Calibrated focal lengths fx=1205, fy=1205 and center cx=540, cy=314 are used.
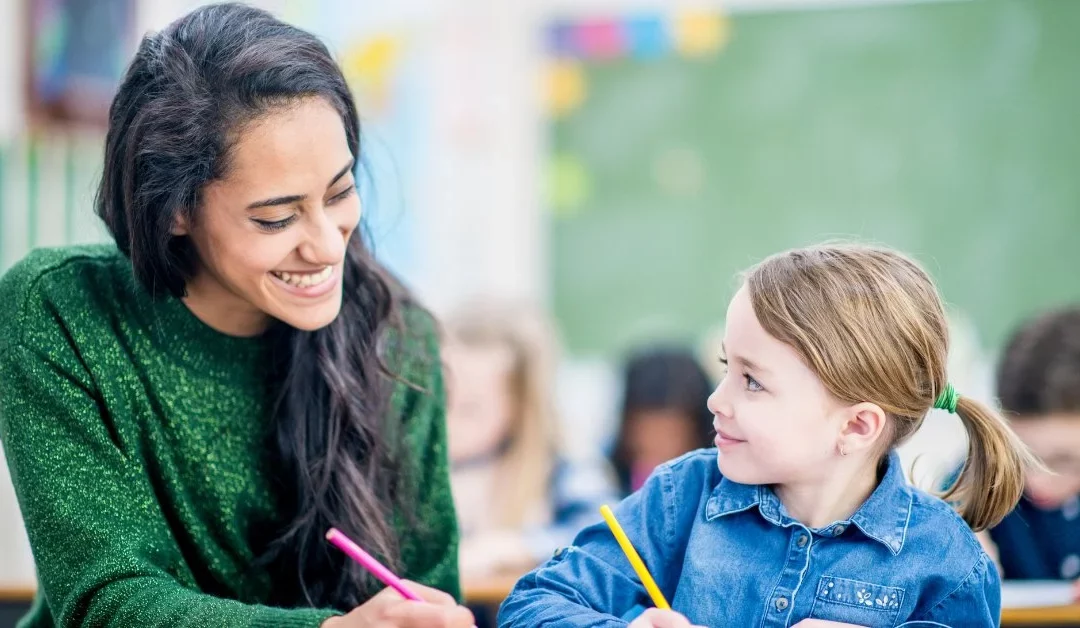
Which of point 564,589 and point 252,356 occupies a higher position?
point 252,356

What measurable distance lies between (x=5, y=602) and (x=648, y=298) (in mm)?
2864

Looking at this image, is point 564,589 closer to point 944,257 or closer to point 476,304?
point 476,304

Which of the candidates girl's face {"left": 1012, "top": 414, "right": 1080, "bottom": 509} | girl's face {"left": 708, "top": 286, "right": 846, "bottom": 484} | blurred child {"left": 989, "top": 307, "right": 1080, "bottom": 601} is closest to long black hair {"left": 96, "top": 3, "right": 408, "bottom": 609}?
girl's face {"left": 708, "top": 286, "right": 846, "bottom": 484}

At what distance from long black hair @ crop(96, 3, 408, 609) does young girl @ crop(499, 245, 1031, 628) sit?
1.05 ft

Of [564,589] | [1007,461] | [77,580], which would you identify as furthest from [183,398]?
[1007,461]

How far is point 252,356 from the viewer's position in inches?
58.6

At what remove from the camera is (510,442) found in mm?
2898

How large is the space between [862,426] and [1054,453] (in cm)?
106

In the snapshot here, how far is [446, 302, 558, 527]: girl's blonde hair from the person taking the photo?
281 centimetres

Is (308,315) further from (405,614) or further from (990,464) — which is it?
(990,464)

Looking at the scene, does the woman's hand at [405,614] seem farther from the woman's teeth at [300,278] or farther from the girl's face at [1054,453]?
the girl's face at [1054,453]

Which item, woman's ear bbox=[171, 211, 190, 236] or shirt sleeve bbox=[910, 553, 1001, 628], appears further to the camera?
woman's ear bbox=[171, 211, 190, 236]

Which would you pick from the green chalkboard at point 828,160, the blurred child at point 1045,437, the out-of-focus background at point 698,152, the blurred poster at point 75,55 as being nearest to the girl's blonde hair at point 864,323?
the blurred child at point 1045,437

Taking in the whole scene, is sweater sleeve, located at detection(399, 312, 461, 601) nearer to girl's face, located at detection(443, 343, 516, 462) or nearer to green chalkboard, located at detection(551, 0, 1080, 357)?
girl's face, located at detection(443, 343, 516, 462)
